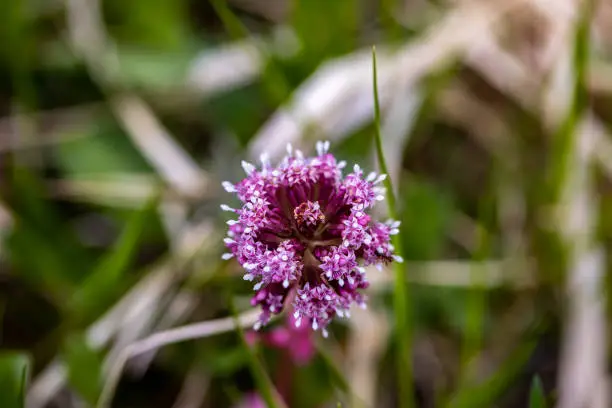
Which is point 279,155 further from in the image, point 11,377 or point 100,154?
point 11,377

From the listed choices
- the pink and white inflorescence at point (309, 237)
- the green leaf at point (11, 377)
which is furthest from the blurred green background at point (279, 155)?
the pink and white inflorescence at point (309, 237)

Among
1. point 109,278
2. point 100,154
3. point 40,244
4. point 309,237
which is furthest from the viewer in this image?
point 100,154

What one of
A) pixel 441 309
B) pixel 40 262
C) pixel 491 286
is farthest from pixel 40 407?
pixel 491 286

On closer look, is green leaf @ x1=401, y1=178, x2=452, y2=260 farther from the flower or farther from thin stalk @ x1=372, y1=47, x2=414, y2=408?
the flower

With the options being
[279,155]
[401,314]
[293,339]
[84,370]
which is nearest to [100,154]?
[279,155]

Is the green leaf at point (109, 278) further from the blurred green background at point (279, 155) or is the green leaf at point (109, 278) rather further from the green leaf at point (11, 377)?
the green leaf at point (11, 377)

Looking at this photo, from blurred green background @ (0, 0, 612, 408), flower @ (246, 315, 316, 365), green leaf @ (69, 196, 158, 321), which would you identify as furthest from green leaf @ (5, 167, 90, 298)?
flower @ (246, 315, 316, 365)
